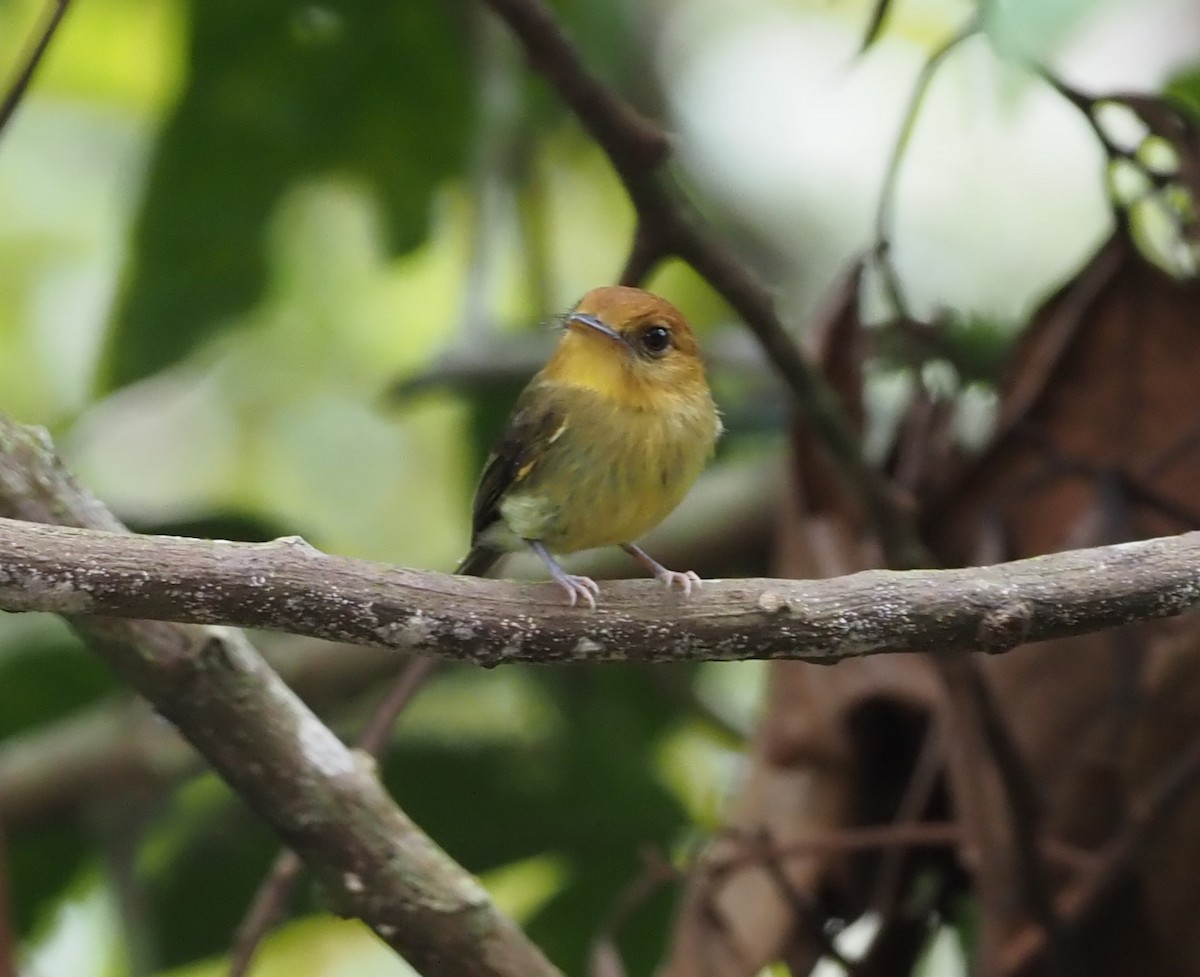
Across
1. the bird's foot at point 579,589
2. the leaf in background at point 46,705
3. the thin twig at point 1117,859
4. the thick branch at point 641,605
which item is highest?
the thick branch at point 641,605

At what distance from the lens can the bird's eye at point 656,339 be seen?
234 cm

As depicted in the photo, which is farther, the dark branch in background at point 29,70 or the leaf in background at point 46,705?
the leaf in background at point 46,705

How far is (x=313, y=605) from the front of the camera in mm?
1341

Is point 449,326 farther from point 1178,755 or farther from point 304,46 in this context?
point 1178,755

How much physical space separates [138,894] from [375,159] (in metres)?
1.46

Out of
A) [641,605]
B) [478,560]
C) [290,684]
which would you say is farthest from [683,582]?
[290,684]

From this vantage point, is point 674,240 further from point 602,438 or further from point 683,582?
point 683,582

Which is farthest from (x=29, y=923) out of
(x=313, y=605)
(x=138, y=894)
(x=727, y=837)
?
(x=313, y=605)

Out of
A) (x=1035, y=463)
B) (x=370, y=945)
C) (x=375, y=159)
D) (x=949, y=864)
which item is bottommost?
(x=370, y=945)

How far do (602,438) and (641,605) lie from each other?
2.31 ft

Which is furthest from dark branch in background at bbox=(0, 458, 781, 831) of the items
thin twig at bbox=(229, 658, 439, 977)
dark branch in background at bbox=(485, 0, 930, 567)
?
dark branch in background at bbox=(485, 0, 930, 567)

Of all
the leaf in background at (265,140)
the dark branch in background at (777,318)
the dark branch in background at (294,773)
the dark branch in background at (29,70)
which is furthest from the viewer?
the leaf in background at (265,140)

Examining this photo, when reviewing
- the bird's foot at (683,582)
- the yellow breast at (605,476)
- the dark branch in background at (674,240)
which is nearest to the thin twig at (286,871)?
the yellow breast at (605,476)

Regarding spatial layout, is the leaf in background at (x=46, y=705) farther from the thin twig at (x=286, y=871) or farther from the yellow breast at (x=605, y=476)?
the yellow breast at (x=605, y=476)
